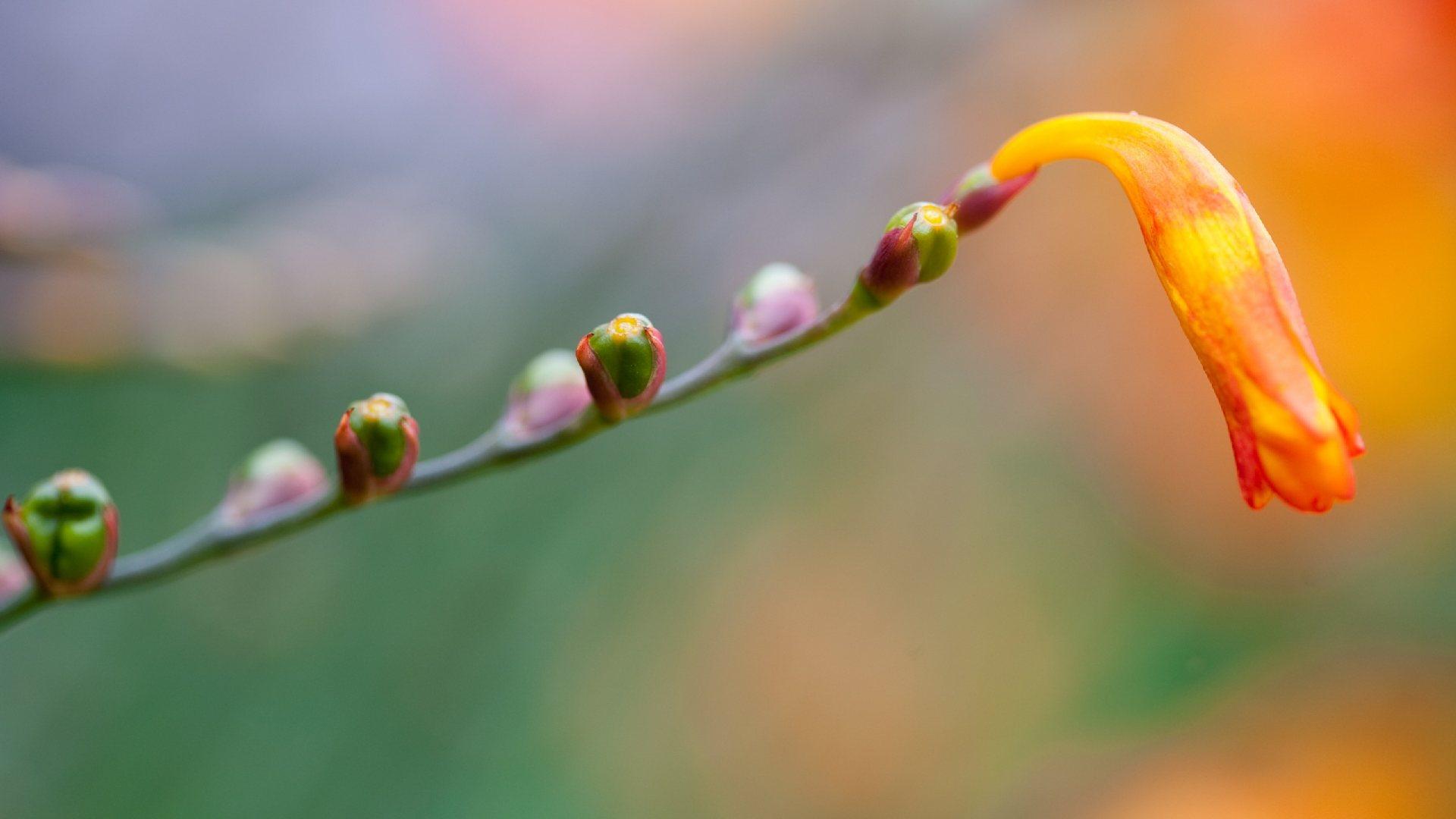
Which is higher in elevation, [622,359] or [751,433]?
[751,433]

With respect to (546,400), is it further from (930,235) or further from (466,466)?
(930,235)

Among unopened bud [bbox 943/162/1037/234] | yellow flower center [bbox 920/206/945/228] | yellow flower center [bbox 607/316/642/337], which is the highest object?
unopened bud [bbox 943/162/1037/234]

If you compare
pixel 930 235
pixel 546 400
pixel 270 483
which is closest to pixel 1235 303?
pixel 930 235

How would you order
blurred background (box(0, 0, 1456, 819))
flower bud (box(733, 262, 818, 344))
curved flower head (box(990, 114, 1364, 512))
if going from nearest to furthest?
curved flower head (box(990, 114, 1364, 512)) < flower bud (box(733, 262, 818, 344)) < blurred background (box(0, 0, 1456, 819))

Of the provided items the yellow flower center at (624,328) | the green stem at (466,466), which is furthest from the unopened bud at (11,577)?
the yellow flower center at (624,328)

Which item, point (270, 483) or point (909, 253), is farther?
point (270, 483)

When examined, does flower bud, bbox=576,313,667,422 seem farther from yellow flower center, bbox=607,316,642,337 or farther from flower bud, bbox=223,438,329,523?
flower bud, bbox=223,438,329,523

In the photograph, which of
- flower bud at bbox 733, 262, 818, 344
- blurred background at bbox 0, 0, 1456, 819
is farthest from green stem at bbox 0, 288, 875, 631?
blurred background at bbox 0, 0, 1456, 819
